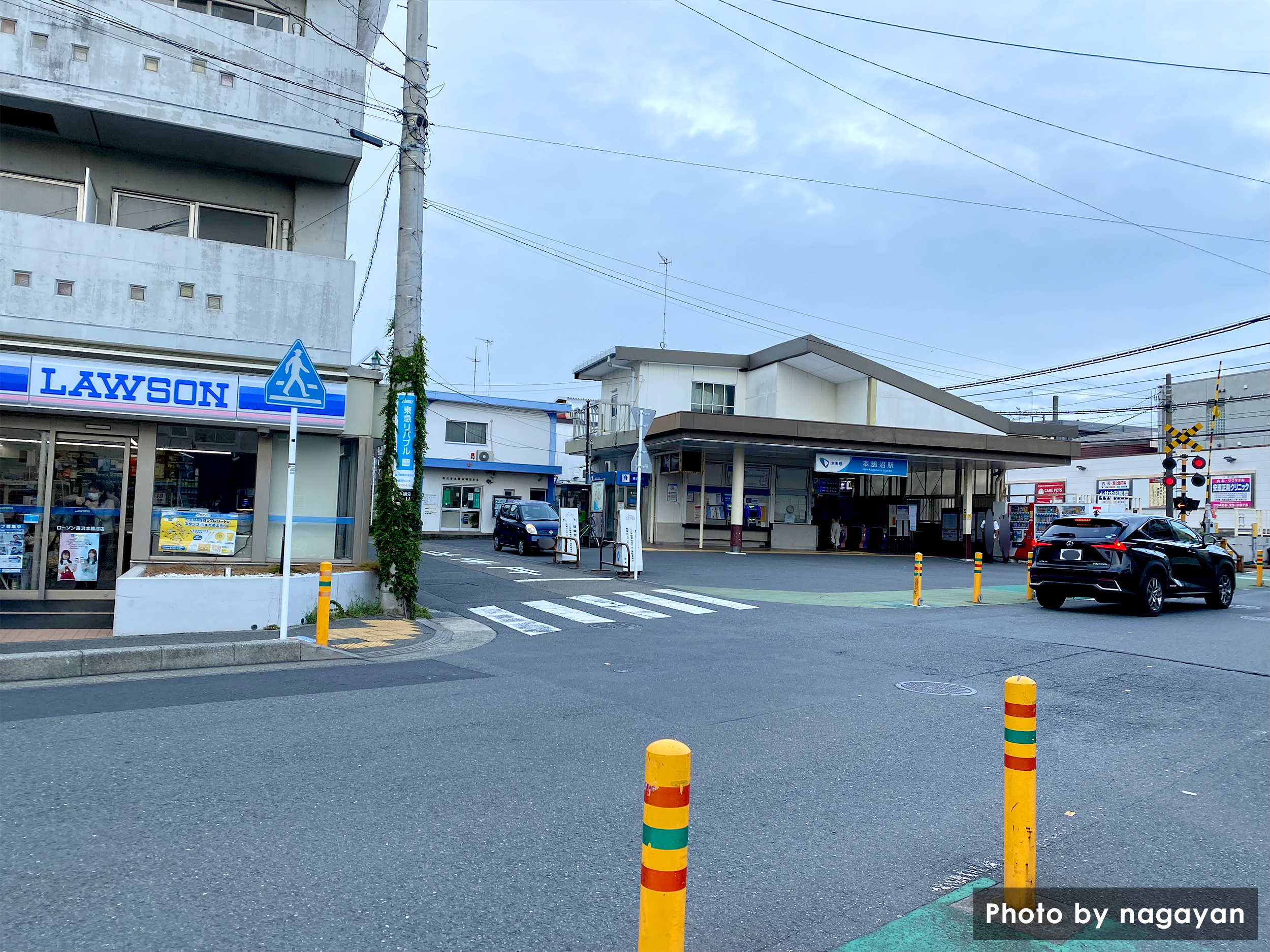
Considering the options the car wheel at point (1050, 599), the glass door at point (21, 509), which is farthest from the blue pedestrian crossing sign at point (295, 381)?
the car wheel at point (1050, 599)

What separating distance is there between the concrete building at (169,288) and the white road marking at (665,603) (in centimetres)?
532

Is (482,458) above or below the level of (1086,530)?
above

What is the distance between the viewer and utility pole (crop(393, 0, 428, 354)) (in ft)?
45.2

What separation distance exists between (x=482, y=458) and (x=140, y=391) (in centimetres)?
3349

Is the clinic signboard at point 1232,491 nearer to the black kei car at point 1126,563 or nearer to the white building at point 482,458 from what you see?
the black kei car at point 1126,563

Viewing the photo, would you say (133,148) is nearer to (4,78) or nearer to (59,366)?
(4,78)

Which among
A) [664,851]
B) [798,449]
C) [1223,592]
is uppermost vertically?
[798,449]

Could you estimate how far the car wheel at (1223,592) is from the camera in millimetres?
16750

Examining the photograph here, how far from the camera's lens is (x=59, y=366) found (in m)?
12.2

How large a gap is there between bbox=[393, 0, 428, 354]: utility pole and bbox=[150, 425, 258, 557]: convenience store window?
2925 mm

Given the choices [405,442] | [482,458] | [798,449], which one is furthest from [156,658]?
[482,458]

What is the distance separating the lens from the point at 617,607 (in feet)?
51.5

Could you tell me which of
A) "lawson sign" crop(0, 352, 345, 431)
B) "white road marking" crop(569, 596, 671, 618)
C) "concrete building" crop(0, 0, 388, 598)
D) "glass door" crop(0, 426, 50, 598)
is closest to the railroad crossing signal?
"white road marking" crop(569, 596, 671, 618)

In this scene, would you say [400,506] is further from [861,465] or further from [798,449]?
[861,465]
